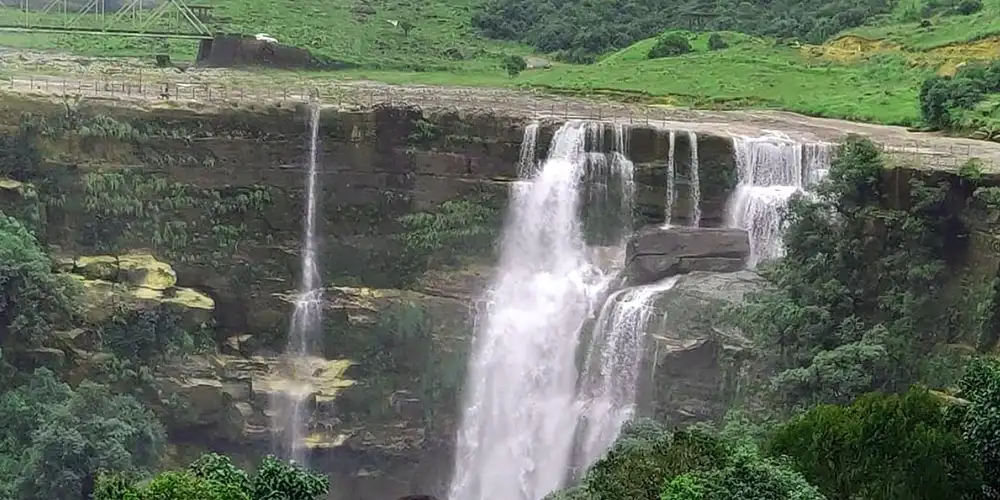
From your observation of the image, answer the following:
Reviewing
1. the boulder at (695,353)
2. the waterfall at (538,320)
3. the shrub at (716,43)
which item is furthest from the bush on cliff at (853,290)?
the shrub at (716,43)

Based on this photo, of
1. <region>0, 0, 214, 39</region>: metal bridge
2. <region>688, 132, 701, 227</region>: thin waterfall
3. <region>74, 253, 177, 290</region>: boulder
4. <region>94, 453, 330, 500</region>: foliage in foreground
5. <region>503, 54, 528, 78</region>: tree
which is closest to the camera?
<region>94, 453, 330, 500</region>: foliage in foreground

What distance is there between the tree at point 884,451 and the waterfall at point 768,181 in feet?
36.7

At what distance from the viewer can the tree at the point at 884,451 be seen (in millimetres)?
17344

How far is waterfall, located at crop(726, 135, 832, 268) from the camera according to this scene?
2975 cm

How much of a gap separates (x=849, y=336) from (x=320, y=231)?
13.5 metres

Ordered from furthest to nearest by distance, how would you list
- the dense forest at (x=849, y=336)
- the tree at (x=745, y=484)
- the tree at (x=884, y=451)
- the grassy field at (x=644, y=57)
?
1. the grassy field at (x=644, y=57)
2. the dense forest at (x=849, y=336)
3. the tree at (x=884, y=451)
4. the tree at (x=745, y=484)

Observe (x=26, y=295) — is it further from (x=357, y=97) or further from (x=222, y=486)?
(x=222, y=486)

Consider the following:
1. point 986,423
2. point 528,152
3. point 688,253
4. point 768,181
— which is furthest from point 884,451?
point 528,152

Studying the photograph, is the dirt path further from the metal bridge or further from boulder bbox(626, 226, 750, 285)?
the metal bridge

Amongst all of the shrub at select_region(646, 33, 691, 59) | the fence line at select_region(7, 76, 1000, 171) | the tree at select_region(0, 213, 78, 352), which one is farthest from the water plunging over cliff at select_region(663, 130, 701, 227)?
the tree at select_region(0, 213, 78, 352)

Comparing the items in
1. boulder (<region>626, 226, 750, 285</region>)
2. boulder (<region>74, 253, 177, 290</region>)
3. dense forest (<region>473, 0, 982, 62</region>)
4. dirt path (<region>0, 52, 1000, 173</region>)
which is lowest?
boulder (<region>74, 253, 177, 290</region>)

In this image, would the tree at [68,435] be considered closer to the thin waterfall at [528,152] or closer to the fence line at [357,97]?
the fence line at [357,97]

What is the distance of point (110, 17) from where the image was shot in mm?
45938

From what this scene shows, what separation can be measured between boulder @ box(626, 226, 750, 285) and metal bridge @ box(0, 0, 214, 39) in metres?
17.6
